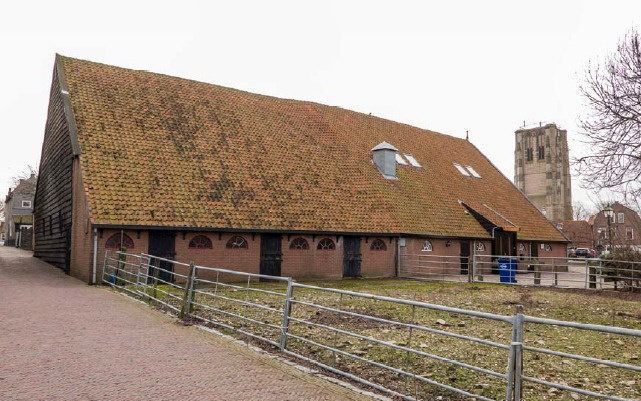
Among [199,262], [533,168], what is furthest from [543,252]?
[533,168]

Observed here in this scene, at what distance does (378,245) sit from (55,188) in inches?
586

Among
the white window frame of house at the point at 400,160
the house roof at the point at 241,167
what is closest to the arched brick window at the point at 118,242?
the house roof at the point at 241,167

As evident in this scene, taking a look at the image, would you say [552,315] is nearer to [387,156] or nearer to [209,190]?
[209,190]

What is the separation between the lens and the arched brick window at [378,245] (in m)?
23.8

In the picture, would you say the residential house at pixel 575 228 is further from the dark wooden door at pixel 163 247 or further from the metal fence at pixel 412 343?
the metal fence at pixel 412 343

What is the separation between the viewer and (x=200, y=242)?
19.4 m

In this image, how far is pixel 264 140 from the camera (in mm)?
24781

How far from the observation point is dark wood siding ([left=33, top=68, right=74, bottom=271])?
21453mm

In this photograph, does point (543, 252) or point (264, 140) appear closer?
point (264, 140)

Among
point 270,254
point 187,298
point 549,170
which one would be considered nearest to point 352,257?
point 270,254

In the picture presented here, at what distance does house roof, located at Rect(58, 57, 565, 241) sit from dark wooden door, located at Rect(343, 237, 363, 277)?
678 millimetres

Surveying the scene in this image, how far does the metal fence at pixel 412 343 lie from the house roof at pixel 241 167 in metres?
4.55

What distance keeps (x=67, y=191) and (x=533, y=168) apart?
3433 inches

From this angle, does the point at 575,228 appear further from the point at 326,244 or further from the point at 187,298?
the point at 187,298
